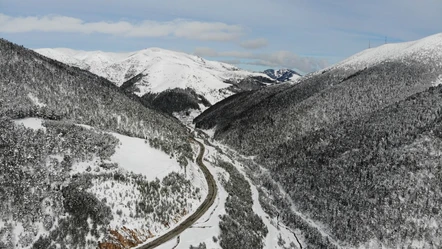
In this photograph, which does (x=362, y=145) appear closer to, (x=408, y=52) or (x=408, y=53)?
(x=408, y=53)

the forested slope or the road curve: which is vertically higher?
the forested slope

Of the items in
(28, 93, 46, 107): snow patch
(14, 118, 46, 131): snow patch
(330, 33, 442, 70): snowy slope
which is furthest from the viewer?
(330, 33, 442, 70): snowy slope

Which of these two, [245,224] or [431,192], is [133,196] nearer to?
[245,224]

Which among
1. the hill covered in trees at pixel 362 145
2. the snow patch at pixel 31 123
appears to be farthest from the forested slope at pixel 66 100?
the hill covered in trees at pixel 362 145

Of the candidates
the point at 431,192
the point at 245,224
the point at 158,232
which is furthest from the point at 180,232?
the point at 431,192

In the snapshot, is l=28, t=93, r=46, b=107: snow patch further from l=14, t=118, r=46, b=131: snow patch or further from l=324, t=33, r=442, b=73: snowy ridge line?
l=324, t=33, r=442, b=73: snowy ridge line

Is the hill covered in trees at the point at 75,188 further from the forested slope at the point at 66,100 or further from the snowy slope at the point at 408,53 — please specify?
the snowy slope at the point at 408,53

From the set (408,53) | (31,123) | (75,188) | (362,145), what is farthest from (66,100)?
(408,53)

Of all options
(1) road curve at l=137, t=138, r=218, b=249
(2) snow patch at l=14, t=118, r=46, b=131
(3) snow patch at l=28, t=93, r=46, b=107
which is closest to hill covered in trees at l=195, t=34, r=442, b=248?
(1) road curve at l=137, t=138, r=218, b=249

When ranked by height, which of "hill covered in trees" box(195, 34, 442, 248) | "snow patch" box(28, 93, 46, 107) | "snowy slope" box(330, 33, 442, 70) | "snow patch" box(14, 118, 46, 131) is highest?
"snowy slope" box(330, 33, 442, 70)
